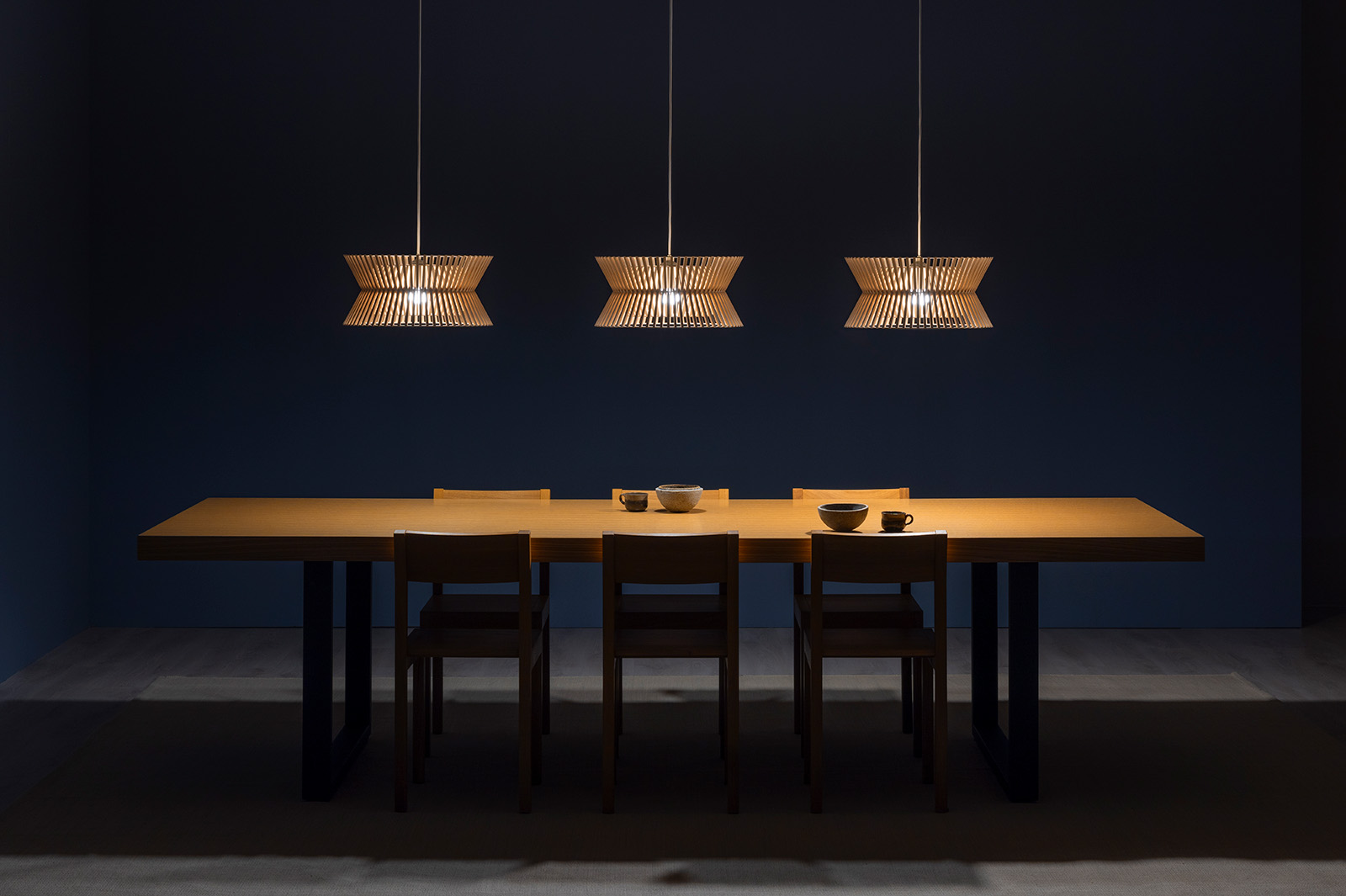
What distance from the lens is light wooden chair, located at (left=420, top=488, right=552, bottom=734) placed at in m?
3.87

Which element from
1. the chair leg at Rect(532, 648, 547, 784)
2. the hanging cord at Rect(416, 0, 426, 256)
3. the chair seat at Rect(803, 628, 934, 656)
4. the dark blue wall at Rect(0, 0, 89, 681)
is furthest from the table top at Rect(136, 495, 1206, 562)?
the hanging cord at Rect(416, 0, 426, 256)

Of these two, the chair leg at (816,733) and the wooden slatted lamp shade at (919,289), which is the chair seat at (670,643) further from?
the wooden slatted lamp shade at (919,289)

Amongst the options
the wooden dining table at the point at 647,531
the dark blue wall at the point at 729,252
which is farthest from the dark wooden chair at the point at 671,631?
the dark blue wall at the point at 729,252

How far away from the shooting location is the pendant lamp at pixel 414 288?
12.5 feet

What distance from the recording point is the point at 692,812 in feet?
11.4

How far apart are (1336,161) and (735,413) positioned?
3.95 meters

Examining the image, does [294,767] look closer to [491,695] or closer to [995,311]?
[491,695]

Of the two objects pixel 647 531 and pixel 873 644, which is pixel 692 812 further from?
pixel 647 531

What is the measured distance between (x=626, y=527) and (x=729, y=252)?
268cm

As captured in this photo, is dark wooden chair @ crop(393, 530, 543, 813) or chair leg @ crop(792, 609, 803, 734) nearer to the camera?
dark wooden chair @ crop(393, 530, 543, 813)

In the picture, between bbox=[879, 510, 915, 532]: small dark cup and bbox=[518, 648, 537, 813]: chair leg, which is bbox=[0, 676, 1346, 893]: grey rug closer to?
bbox=[518, 648, 537, 813]: chair leg

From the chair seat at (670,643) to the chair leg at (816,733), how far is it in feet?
0.93

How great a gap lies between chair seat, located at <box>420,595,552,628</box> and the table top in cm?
32

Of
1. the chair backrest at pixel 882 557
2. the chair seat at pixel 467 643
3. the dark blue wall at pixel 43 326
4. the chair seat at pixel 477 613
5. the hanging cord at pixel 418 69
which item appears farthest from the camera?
the hanging cord at pixel 418 69
